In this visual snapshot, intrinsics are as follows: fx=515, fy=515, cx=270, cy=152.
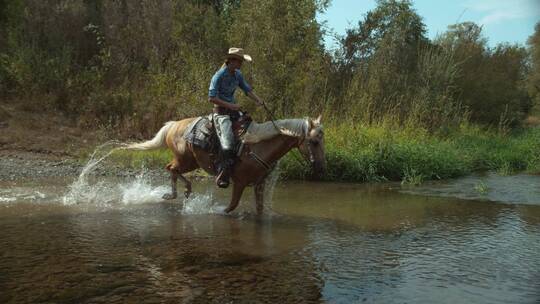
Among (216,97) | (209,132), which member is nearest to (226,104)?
(216,97)

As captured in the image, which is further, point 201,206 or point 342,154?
point 342,154

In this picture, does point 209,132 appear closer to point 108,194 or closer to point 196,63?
point 108,194

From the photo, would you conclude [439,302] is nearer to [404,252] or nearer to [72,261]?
[404,252]

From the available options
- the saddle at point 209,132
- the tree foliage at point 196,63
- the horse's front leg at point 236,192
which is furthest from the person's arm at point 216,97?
the tree foliage at point 196,63

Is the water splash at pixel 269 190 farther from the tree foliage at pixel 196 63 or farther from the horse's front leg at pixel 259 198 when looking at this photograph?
the tree foliage at pixel 196 63

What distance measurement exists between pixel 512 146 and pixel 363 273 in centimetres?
1410

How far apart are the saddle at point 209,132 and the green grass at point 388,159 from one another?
3.64 metres

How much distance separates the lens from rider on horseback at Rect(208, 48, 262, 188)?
26.5 feet

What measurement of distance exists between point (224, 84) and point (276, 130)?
3.98 feet

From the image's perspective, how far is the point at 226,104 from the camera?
8156 millimetres

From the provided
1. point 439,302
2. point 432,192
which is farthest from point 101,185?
point 439,302

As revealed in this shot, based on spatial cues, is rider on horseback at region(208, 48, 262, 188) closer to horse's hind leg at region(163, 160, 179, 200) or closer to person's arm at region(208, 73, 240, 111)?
person's arm at region(208, 73, 240, 111)

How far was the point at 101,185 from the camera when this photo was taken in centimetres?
1103

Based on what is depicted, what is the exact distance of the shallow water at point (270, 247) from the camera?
187 inches
